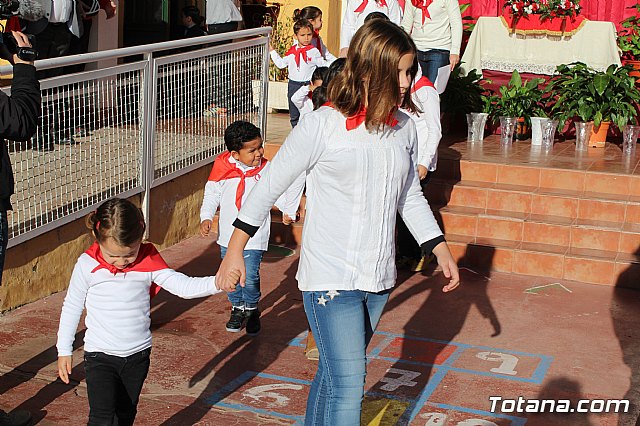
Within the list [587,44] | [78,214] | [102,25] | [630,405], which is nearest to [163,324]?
[78,214]

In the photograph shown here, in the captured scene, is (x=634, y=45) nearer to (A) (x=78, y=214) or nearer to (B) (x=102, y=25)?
→ (B) (x=102, y=25)

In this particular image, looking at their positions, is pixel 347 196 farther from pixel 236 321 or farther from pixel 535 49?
pixel 535 49

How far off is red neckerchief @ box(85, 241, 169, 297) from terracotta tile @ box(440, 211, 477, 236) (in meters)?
5.22

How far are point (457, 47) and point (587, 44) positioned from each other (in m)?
3.39

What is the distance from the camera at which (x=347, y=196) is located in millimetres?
4117

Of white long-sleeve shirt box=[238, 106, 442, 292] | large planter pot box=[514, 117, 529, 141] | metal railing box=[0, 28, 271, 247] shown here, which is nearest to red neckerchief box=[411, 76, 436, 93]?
metal railing box=[0, 28, 271, 247]

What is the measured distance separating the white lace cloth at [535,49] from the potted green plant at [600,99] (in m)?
0.85

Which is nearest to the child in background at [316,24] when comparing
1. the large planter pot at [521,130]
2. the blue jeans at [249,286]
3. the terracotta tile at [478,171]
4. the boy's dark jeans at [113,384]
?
the large planter pot at [521,130]

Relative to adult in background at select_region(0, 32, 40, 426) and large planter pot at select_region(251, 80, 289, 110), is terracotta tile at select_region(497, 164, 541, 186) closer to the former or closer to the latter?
large planter pot at select_region(251, 80, 289, 110)

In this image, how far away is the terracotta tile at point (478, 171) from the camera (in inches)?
397

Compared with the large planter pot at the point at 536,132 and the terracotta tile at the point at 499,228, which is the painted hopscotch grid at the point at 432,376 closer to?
the terracotta tile at the point at 499,228

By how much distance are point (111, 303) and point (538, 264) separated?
5.20 m

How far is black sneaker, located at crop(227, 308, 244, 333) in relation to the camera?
273 inches

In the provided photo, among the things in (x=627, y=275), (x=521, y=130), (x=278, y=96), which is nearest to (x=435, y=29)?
(x=521, y=130)
